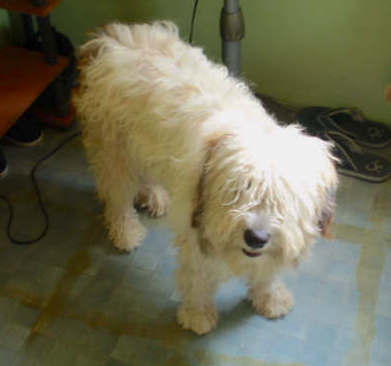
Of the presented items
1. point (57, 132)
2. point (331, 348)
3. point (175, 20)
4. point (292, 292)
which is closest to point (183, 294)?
point (292, 292)

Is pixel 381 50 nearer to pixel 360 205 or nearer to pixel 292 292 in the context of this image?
pixel 360 205

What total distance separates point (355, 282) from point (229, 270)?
66 cm

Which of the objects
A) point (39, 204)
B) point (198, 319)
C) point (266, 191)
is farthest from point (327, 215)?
point (39, 204)

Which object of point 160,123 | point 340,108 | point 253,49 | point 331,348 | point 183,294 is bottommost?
point 331,348

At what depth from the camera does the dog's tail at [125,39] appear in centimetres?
166

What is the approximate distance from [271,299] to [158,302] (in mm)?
423

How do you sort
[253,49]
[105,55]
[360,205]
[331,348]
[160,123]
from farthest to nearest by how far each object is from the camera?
[253,49] < [360,205] < [331,348] < [105,55] < [160,123]

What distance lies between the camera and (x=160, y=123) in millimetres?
1499

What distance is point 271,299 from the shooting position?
179cm

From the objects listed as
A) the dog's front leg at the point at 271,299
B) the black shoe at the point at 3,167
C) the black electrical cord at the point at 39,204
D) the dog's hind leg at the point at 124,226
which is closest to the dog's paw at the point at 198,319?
the dog's front leg at the point at 271,299

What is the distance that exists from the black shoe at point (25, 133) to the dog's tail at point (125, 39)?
32.5 inches

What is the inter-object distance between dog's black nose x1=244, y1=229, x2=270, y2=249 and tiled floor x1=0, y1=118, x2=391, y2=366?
2.17ft

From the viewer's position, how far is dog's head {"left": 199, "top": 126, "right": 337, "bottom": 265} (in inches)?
48.6

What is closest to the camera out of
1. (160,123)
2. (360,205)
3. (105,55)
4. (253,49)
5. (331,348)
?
(160,123)
